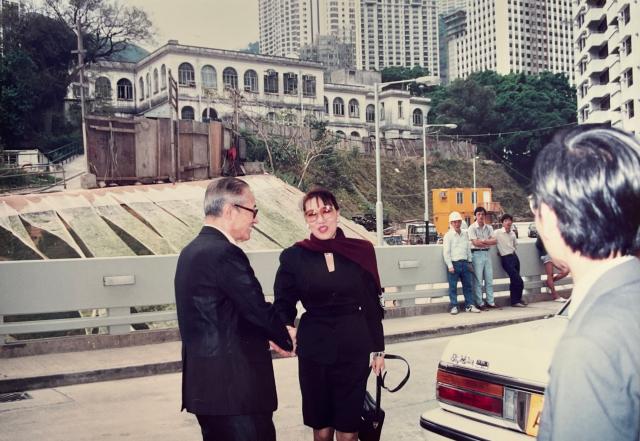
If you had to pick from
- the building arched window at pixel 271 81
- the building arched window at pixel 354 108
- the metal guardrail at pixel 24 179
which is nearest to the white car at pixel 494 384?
the metal guardrail at pixel 24 179

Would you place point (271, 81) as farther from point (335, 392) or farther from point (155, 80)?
point (335, 392)

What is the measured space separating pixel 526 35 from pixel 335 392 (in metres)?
172

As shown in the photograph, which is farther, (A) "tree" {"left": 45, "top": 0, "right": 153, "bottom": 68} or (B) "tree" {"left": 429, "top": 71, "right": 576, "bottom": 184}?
(B) "tree" {"left": 429, "top": 71, "right": 576, "bottom": 184}

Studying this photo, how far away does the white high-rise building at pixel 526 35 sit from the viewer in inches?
6403

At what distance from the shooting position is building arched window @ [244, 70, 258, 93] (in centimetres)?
7606

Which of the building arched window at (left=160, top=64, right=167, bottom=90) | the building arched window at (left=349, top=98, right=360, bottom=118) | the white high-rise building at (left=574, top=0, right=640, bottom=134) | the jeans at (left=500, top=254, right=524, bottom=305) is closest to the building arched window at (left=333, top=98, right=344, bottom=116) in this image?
the building arched window at (left=349, top=98, right=360, bottom=118)

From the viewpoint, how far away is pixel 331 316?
3.90m

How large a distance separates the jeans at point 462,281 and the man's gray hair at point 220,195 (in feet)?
32.1

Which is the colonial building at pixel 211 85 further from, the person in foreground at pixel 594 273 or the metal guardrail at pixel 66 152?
the person in foreground at pixel 594 273

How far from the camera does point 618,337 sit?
138cm

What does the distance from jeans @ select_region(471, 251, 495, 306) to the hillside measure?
4447 centimetres

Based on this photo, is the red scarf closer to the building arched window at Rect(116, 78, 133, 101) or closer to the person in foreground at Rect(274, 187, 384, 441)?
the person in foreground at Rect(274, 187, 384, 441)

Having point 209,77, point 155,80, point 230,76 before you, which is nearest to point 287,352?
point 209,77

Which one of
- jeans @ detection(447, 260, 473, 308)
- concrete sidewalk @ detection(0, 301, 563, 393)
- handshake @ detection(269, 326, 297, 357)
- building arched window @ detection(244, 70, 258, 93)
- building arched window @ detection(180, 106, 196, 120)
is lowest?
concrete sidewalk @ detection(0, 301, 563, 393)
